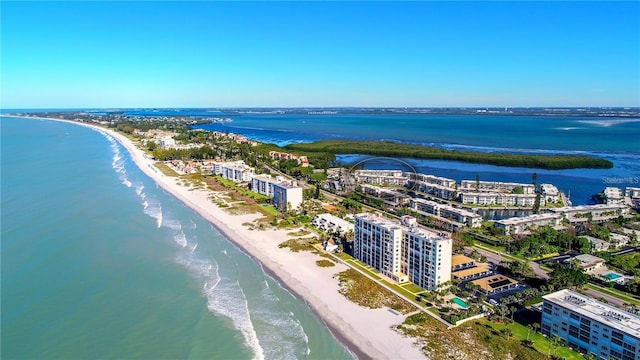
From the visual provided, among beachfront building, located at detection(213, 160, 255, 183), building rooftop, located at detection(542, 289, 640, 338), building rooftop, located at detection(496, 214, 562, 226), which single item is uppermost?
beachfront building, located at detection(213, 160, 255, 183)

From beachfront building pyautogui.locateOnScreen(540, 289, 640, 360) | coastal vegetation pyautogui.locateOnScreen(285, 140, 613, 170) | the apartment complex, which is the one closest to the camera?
beachfront building pyautogui.locateOnScreen(540, 289, 640, 360)

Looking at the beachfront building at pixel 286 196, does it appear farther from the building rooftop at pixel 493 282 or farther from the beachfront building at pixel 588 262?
the beachfront building at pixel 588 262

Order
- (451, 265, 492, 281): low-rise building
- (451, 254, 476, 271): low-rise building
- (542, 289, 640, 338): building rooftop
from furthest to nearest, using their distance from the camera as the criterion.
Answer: (451, 254, 476, 271): low-rise building, (451, 265, 492, 281): low-rise building, (542, 289, 640, 338): building rooftop

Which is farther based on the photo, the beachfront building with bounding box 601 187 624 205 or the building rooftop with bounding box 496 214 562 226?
the beachfront building with bounding box 601 187 624 205

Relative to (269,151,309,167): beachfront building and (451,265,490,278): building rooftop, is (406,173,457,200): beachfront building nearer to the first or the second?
(269,151,309,167): beachfront building

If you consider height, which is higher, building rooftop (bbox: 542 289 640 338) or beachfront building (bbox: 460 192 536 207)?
building rooftop (bbox: 542 289 640 338)

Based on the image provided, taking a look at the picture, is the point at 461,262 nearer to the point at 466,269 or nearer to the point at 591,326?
the point at 466,269

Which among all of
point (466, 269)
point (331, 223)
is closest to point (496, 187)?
point (331, 223)

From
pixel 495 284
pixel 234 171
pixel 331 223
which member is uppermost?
pixel 234 171

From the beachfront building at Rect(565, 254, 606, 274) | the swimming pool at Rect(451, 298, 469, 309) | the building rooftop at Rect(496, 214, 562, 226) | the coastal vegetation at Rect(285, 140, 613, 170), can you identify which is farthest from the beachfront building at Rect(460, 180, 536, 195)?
the swimming pool at Rect(451, 298, 469, 309)
